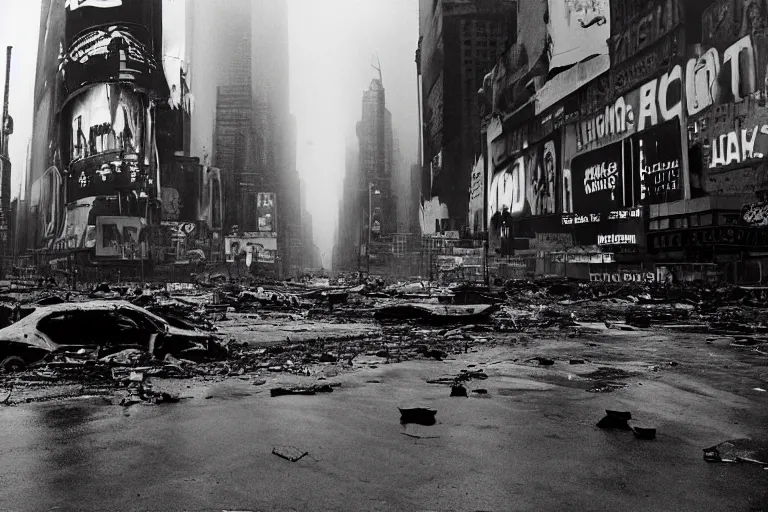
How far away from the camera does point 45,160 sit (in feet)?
158

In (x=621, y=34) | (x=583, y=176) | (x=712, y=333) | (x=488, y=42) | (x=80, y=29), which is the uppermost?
(x=488, y=42)

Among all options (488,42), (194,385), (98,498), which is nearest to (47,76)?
(488,42)

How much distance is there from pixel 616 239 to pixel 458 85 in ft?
126

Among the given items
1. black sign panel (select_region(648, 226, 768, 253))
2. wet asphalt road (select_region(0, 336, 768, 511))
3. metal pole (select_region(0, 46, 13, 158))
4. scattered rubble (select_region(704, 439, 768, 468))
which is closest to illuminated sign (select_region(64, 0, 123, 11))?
metal pole (select_region(0, 46, 13, 158))

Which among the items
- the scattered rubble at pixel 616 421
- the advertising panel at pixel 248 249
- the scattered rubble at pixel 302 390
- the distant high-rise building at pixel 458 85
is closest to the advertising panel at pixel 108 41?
the advertising panel at pixel 248 249

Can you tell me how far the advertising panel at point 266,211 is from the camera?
67.2 m

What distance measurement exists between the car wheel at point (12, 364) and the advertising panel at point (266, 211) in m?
59.8

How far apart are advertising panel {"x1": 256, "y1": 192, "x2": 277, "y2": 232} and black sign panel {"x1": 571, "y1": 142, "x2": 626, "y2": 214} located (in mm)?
37670

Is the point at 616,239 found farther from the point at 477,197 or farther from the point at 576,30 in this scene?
the point at 477,197

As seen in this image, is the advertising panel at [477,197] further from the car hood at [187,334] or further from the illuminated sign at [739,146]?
the car hood at [187,334]

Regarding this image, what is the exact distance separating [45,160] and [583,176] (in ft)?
134

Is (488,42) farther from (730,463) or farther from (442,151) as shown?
(730,463)

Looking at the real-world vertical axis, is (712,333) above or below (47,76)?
below

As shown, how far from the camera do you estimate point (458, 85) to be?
221 ft
